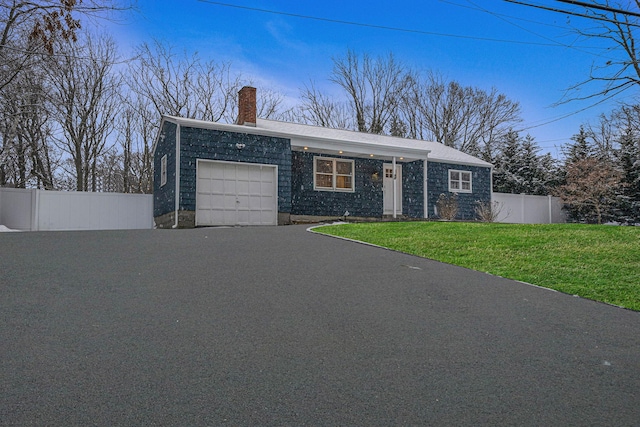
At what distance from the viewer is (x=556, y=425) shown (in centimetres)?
339

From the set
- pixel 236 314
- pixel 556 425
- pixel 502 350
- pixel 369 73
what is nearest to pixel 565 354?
pixel 502 350

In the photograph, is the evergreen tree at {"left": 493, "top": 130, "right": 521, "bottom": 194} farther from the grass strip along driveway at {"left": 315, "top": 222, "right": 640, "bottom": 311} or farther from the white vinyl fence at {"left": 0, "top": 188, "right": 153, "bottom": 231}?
the white vinyl fence at {"left": 0, "top": 188, "right": 153, "bottom": 231}

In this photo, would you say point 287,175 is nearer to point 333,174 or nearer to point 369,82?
point 333,174

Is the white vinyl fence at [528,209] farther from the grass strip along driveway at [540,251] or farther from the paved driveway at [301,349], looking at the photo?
the paved driveway at [301,349]

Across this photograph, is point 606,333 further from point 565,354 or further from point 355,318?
point 355,318

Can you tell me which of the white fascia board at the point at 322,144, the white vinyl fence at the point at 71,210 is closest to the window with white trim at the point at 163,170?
the white fascia board at the point at 322,144

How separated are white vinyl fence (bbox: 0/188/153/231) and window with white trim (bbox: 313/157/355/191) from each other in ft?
23.1

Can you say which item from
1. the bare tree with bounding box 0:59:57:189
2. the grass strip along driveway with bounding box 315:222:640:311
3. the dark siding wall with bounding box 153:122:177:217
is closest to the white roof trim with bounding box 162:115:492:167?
the dark siding wall with bounding box 153:122:177:217

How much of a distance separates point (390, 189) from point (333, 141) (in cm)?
372

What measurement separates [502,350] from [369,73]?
3294 cm

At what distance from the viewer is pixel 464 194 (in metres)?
21.9

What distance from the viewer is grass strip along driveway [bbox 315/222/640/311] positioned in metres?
7.42

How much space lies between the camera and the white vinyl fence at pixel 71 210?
1719cm

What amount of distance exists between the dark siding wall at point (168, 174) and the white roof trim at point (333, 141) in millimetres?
560
